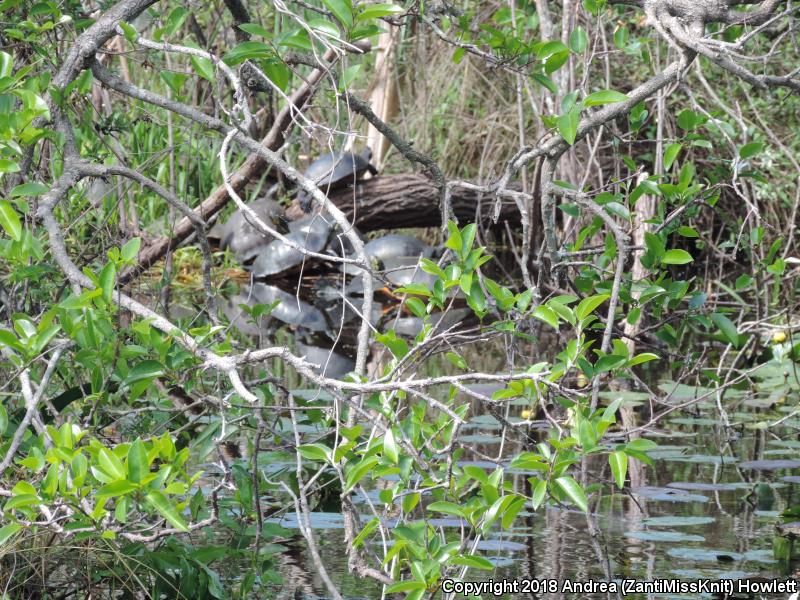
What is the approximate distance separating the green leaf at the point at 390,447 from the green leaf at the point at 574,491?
0.28 m

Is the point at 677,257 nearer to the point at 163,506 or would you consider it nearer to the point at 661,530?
the point at 661,530

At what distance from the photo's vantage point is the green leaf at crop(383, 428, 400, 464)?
71.2 inches

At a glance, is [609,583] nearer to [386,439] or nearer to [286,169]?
[386,439]

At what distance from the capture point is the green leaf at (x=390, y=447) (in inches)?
71.2

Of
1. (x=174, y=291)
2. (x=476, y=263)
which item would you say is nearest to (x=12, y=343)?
(x=476, y=263)

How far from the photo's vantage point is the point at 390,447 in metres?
1.82

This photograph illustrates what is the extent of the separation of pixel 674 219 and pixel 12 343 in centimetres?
171

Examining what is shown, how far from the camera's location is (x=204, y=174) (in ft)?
31.7

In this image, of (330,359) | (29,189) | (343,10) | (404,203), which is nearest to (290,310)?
(404,203)

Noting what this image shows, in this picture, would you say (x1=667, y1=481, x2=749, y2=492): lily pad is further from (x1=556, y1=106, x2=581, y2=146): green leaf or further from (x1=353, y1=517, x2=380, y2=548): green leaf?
(x1=353, y1=517, x2=380, y2=548): green leaf

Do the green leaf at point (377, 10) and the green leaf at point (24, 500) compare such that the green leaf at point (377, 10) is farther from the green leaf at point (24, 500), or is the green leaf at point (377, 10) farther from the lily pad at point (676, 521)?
the lily pad at point (676, 521)

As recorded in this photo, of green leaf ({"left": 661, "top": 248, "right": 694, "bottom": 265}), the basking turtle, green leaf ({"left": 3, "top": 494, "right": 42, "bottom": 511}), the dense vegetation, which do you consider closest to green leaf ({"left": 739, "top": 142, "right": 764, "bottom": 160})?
the dense vegetation

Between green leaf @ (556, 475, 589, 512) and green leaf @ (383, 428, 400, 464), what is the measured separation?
277 millimetres

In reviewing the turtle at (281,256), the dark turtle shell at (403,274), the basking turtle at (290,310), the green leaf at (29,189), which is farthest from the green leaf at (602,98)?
the turtle at (281,256)
